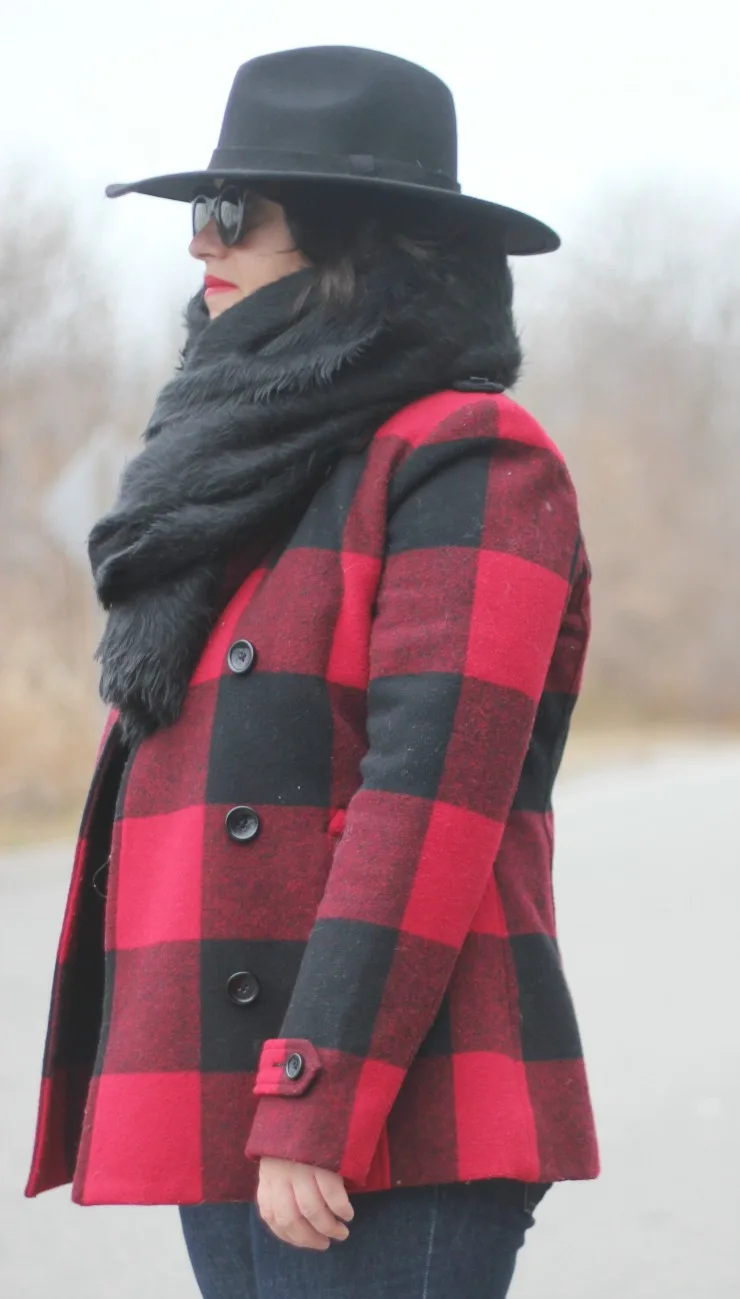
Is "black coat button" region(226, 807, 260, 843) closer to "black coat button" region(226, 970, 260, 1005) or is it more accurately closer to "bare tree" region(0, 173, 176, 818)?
"black coat button" region(226, 970, 260, 1005)

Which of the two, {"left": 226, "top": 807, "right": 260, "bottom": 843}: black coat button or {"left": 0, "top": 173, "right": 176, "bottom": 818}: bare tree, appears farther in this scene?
{"left": 0, "top": 173, "right": 176, "bottom": 818}: bare tree

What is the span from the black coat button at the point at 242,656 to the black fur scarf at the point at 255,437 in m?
0.07

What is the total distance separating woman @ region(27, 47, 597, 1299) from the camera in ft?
5.71

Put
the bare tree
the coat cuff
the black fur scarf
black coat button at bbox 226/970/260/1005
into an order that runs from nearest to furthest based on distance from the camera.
→ the coat cuff < black coat button at bbox 226/970/260/1005 < the black fur scarf < the bare tree

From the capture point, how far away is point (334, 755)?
1.84m

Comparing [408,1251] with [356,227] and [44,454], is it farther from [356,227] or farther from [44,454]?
[44,454]

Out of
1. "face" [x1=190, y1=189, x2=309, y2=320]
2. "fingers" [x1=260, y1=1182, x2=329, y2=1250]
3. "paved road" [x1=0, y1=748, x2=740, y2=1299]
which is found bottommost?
"paved road" [x1=0, y1=748, x2=740, y2=1299]

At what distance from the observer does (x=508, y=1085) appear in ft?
5.86

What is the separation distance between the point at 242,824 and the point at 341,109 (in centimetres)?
82

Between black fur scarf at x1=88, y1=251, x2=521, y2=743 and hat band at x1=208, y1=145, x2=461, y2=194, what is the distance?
0.09 metres

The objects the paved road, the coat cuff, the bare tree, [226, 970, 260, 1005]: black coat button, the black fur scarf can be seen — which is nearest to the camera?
the coat cuff

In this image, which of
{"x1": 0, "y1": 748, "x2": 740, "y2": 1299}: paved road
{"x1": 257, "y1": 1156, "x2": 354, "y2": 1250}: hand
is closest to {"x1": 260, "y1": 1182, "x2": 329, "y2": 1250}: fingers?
{"x1": 257, "y1": 1156, "x2": 354, "y2": 1250}: hand

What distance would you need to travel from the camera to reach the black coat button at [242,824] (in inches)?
71.2

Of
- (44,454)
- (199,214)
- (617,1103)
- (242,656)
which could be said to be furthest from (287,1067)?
(44,454)
